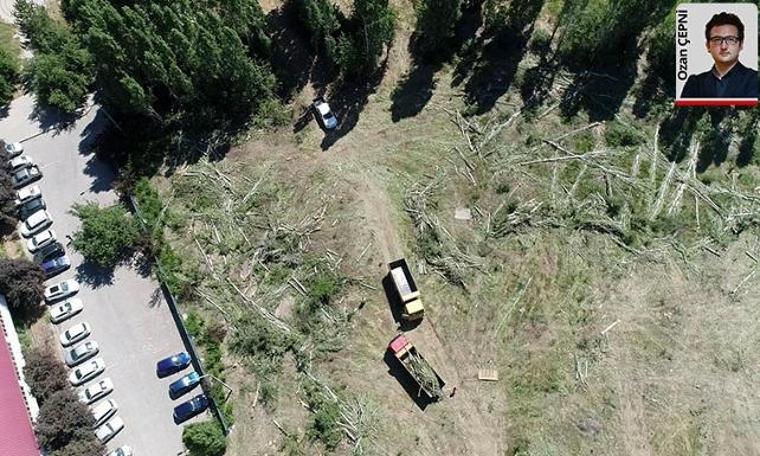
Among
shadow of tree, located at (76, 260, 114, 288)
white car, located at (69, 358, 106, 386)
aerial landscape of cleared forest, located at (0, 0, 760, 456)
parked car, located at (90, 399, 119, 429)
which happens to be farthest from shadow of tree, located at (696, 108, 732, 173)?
white car, located at (69, 358, 106, 386)

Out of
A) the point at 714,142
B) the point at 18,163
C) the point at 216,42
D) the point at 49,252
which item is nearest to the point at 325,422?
the point at 49,252

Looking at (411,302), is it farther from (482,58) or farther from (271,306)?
(482,58)

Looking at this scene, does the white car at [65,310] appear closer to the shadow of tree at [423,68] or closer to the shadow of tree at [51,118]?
the shadow of tree at [51,118]

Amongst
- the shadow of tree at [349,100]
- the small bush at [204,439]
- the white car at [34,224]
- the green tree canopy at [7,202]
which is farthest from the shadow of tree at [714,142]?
the green tree canopy at [7,202]

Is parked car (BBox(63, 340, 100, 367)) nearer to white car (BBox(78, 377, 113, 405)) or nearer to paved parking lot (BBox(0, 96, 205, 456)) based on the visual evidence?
paved parking lot (BBox(0, 96, 205, 456))

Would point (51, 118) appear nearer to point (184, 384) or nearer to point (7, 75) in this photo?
point (7, 75)
